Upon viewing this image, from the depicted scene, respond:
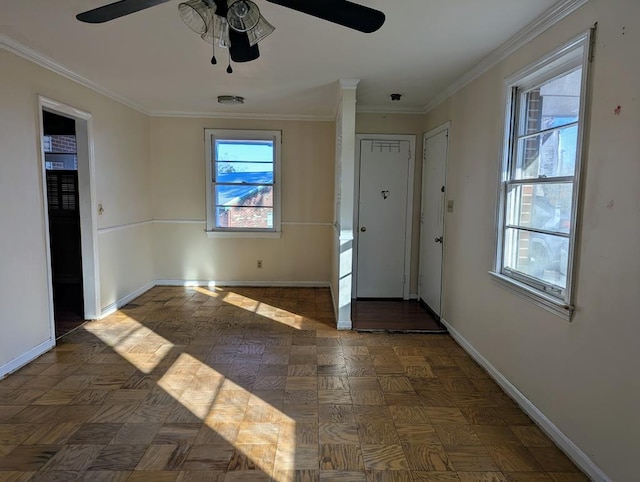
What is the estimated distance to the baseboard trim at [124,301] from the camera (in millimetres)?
4320

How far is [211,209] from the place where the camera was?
5.63 metres

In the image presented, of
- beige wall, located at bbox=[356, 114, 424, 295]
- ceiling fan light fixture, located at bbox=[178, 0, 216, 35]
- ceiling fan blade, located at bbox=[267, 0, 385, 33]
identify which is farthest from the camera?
beige wall, located at bbox=[356, 114, 424, 295]

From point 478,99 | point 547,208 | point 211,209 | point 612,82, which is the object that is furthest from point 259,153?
point 612,82

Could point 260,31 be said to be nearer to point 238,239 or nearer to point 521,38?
point 521,38

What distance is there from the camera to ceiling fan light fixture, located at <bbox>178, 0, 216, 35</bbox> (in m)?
1.79

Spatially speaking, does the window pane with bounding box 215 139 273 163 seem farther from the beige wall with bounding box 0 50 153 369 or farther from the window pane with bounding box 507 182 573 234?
the window pane with bounding box 507 182 573 234

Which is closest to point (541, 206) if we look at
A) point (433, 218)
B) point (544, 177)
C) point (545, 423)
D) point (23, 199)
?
A: point (544, 177)

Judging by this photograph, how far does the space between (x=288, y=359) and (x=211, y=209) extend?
3.01 meters

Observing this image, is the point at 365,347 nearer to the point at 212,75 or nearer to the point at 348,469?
the point at 348,469

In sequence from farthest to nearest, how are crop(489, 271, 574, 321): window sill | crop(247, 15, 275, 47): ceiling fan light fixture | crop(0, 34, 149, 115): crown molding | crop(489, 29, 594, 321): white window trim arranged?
1. crop(0, 34, 149, 115): crown molding
2. crop(489, 271, 574, 321): window sill
3. crop(489, 29, 594, 321): white window trim
4. crop(247, 15, 275, 47): ceiling fan light fixture

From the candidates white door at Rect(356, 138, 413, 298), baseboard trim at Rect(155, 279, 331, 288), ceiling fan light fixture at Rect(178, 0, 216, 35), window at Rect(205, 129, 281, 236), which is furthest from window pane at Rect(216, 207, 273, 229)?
ceiling fan light fixture at Rect(178, 0, 216, 35)

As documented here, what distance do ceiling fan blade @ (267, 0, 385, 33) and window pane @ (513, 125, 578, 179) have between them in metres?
1.26

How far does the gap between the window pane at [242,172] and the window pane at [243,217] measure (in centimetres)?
39

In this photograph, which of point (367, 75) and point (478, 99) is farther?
point (367, 75)
